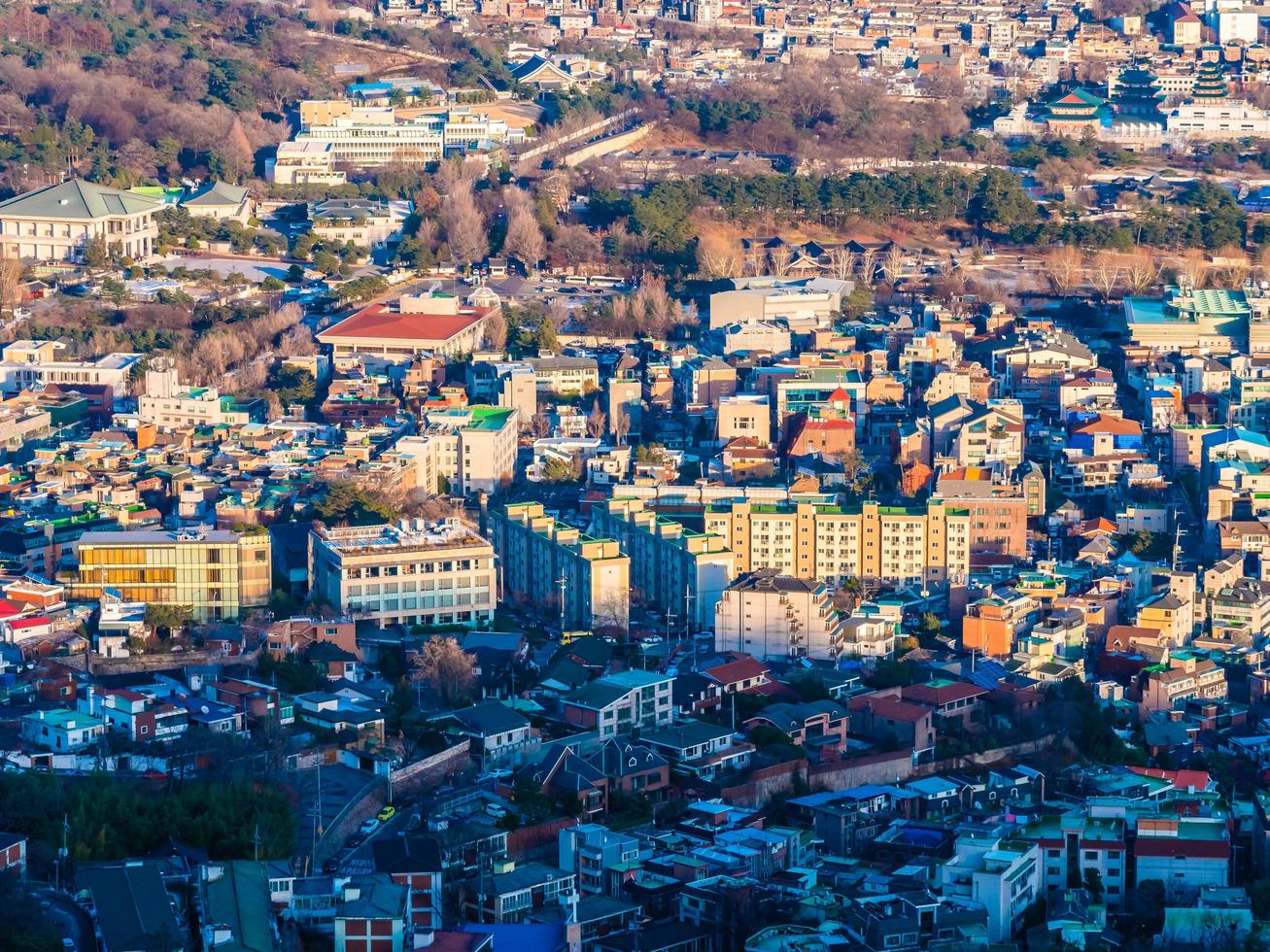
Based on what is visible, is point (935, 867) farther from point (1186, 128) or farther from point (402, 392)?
point (1186, 128)

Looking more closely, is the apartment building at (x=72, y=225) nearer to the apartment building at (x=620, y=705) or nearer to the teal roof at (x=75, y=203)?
the teal roof at (x=75, y=203)

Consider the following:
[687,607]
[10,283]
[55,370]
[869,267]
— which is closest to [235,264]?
[10,283]

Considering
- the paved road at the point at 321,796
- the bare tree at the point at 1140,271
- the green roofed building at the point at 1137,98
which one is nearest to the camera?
the paved road at the point at 321,796

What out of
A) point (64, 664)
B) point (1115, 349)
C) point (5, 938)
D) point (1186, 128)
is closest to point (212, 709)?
point (64, 664)

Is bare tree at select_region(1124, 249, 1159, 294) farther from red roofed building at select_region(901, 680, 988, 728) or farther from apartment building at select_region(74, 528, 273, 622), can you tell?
apartment building at select_region(74, 528, 273, 622)

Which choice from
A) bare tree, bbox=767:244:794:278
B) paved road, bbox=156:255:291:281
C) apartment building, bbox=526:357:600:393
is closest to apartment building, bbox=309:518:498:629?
Result: apartment building, bbox=526:357:600:393

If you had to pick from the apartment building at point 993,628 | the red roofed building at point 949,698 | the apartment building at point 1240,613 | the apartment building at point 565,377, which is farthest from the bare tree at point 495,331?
the red roofed building at point 949,698
